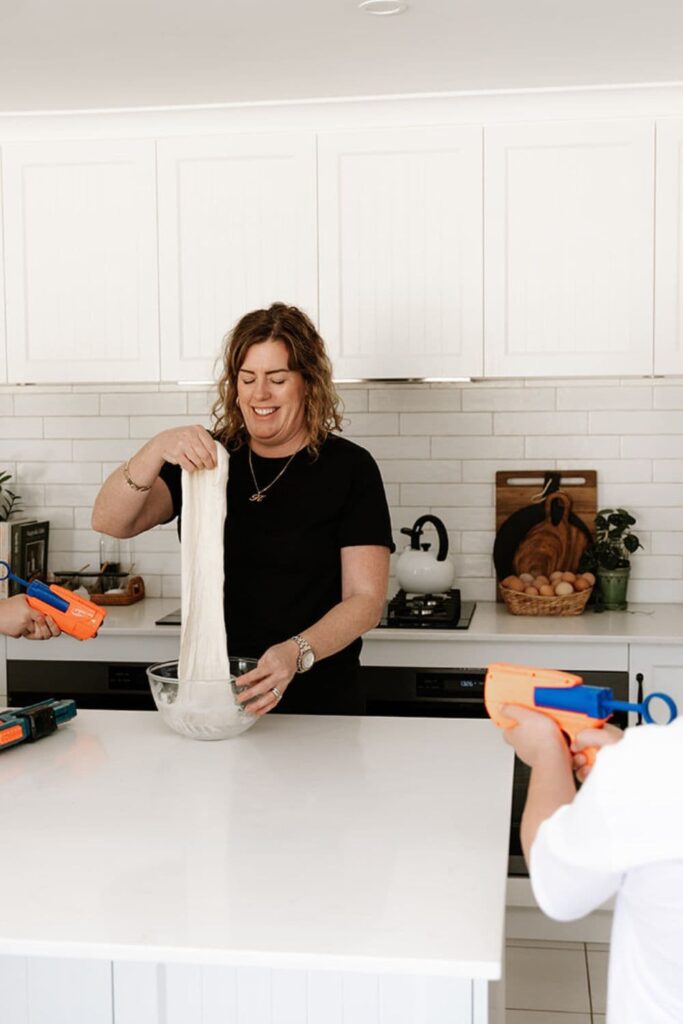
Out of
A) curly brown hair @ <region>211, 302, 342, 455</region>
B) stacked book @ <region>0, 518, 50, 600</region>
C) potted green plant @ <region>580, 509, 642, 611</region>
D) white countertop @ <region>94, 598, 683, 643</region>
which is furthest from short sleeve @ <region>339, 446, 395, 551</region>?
stacked book @ <region>0, 518, 50, 600</region>

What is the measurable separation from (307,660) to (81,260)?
207 cm

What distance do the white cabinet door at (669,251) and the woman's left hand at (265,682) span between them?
6.44 ft

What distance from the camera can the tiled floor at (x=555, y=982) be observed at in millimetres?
2904

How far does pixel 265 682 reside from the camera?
6.74 ft

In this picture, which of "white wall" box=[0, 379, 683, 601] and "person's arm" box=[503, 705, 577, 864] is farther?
"white wall" box=[0, 379, 683, 601]

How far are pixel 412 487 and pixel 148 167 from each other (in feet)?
4.55

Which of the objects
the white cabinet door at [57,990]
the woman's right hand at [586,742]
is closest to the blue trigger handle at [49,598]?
the white cabinet door at [57,990]

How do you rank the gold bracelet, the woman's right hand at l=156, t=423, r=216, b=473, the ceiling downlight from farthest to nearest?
the ceiling downlight → the gold bracelet → the woman's right hand at l=156, t=423, r=216, b=473

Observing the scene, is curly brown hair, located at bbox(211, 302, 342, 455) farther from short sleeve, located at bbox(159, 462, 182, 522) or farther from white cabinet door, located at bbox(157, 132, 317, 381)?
white cabinet door, located at bbox(157, 132, 317, 381)

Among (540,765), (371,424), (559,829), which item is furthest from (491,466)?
(559,829)

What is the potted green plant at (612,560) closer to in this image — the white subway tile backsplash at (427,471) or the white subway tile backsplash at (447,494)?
the white subway tile backsplash at (447,494)

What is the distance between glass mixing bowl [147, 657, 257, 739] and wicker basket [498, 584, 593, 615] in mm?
1714

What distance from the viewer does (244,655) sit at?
2.53 metres

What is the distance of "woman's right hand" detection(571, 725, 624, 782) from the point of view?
131 centimetres
